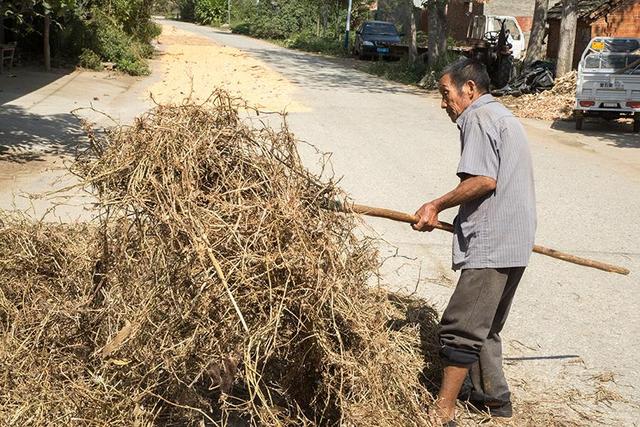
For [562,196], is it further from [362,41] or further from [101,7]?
[362,41]

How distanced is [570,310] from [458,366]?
2526 mm

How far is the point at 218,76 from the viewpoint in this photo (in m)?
23.0

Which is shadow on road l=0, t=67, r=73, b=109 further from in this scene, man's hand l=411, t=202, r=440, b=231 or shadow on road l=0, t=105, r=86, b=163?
man's hand l=411, t=202, r=440, b=231

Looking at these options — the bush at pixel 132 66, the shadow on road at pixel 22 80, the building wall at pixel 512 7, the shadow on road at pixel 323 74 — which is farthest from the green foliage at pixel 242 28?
the shadow on road at pixel 22 80

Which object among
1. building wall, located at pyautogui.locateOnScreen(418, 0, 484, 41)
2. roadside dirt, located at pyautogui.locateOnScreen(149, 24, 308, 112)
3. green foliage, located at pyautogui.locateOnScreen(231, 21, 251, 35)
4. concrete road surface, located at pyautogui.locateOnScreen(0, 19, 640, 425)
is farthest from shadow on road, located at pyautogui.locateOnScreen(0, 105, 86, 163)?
green foliage, located at pyautogui.locateOnScreen(231, 21, 251, 35)

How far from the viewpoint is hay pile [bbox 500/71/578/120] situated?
18.5 metres

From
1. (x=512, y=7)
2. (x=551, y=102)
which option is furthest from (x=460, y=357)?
(x=512, y=7)

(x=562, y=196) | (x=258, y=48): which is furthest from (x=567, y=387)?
(x=258, y=48)

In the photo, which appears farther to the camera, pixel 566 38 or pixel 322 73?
pixel 322 73

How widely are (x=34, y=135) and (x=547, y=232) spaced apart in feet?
27.9

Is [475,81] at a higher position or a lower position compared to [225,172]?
higher

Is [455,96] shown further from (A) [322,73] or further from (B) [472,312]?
(A) [322,73]

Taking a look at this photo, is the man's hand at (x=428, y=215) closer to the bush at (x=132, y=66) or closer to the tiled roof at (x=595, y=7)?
the bush at (x=132, y=66)

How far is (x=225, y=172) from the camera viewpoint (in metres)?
3.61
